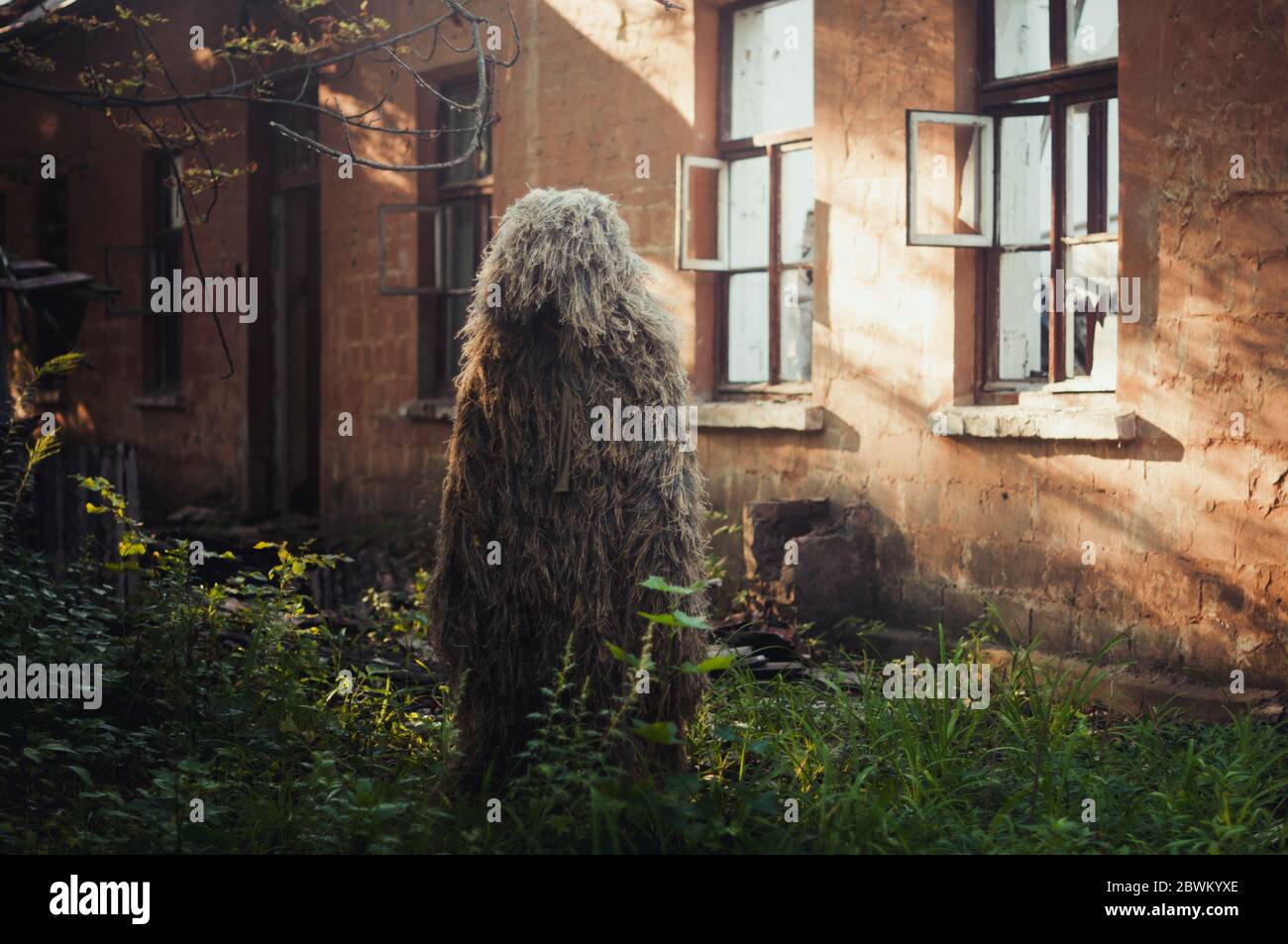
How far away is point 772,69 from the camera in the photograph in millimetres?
8094

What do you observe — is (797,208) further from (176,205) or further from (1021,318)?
(176,205)

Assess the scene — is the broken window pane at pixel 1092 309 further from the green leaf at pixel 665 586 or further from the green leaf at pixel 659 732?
the green leaf at pixel 659 732

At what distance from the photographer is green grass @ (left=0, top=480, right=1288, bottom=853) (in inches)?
159

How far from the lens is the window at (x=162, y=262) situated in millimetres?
13234

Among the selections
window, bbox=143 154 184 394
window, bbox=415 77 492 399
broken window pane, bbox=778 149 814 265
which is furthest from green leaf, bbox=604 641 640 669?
window, bbox=143 154 184 394

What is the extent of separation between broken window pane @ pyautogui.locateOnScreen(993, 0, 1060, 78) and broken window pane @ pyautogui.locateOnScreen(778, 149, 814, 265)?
1299 millimetres

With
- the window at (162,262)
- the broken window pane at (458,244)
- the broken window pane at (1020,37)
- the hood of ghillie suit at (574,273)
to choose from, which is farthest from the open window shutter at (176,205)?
the hood of ghillie suit at (574,273)

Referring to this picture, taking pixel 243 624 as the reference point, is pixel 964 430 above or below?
above

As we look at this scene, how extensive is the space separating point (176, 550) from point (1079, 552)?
13.0ft

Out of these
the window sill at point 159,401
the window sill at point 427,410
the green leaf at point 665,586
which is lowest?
the green leaf at point 665,586

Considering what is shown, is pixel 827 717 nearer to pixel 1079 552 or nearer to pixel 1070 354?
pixel 1079 552

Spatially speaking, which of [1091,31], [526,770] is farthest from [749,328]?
[526,770]

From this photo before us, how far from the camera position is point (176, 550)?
5.73 metres
